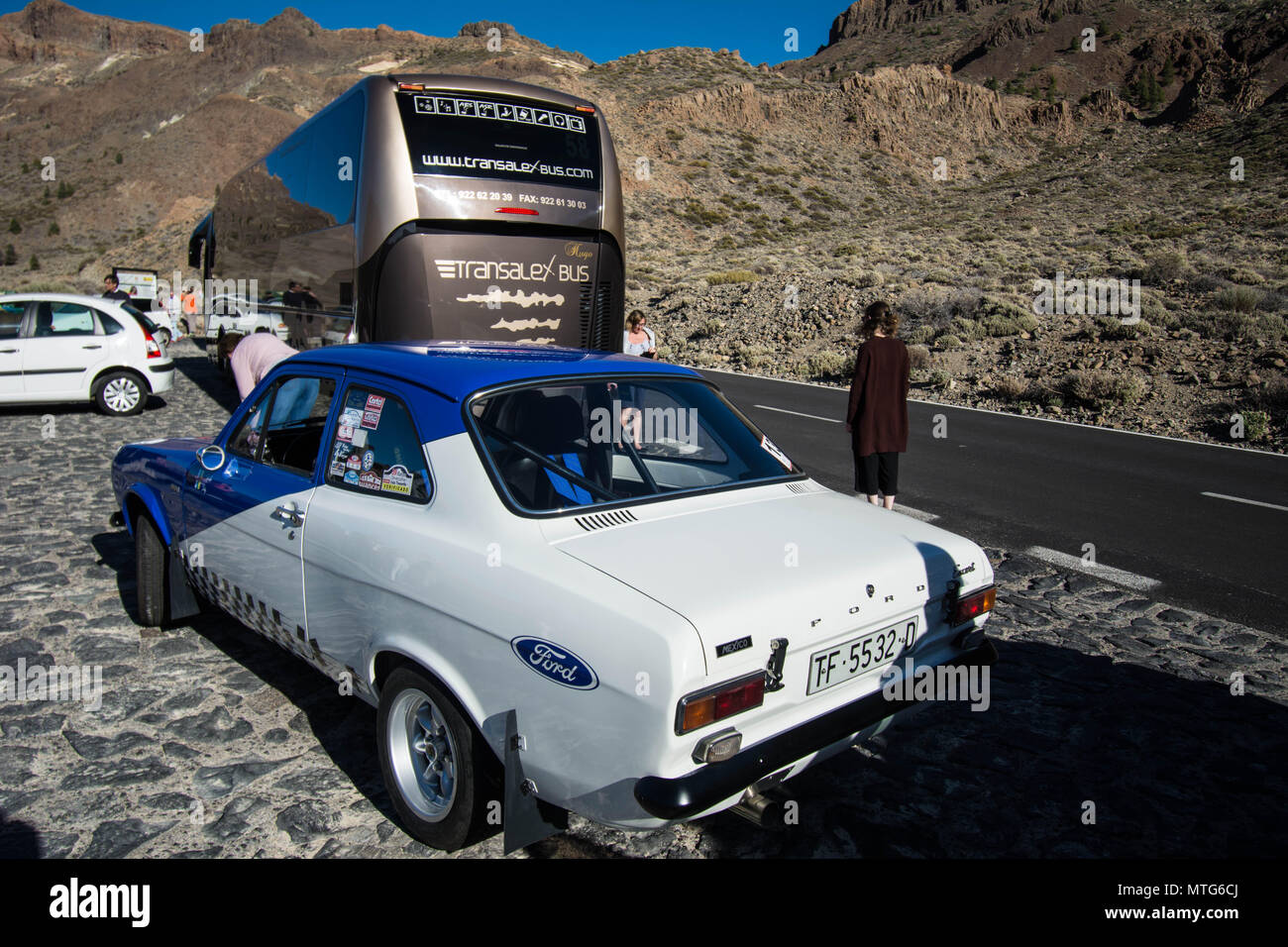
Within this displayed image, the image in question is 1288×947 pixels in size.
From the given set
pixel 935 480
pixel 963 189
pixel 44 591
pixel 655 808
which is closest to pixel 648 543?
pixel 655 808

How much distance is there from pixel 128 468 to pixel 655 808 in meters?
4.09

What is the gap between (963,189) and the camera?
69000 millimetres

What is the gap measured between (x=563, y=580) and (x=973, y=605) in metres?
1.72

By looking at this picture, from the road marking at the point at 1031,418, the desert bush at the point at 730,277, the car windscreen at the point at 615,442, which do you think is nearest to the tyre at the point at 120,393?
the road marking at the point at 1031,418

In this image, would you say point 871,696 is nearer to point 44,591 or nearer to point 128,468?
point 128,468

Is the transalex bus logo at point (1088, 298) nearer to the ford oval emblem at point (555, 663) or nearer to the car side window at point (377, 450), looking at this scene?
the car side window at point (377, 450)

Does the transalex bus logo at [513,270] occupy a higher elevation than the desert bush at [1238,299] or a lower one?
lower

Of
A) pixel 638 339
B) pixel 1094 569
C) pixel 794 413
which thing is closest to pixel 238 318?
pixel 638 339

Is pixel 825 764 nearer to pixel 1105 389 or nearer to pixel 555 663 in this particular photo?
pixel 555 663

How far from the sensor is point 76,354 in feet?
41.5

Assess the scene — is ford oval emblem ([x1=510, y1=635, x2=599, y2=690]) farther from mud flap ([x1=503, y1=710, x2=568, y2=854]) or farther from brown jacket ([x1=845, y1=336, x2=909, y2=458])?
brown jacket ([x1=845, y1=336, x2=909, y2=458])

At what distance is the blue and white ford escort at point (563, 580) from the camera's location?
2.46 meters
